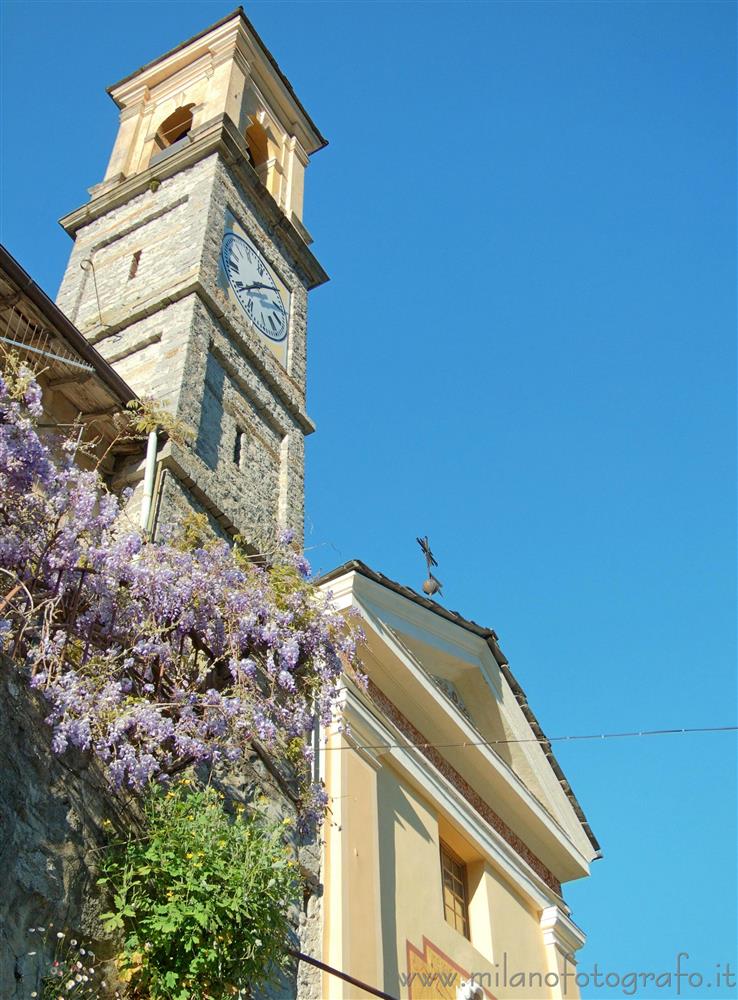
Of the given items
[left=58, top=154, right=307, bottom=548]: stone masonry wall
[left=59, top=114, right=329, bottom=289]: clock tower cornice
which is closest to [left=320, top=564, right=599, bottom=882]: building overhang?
[left=58, top=154, right=307, bottom=548]: stone masonry wall

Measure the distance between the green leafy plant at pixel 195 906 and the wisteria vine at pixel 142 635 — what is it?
48cm

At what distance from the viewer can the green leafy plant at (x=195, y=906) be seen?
601cm

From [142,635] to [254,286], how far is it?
341 inches

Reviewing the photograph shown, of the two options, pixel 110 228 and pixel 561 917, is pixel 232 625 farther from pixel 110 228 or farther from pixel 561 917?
pixel 110 228

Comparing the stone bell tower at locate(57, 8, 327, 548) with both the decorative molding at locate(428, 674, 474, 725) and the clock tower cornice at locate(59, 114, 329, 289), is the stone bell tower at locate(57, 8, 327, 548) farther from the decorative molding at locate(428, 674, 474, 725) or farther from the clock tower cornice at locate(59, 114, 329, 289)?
the decorative molding at locate(428, 674, 474, 725)

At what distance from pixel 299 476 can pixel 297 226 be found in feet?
18.6

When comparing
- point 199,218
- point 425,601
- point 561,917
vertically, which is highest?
point 199,218

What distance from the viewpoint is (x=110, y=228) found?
16000 mm

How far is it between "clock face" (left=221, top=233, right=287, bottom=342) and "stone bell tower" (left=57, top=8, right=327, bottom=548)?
1.1 inches

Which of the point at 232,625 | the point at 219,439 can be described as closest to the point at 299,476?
the point at 219,439

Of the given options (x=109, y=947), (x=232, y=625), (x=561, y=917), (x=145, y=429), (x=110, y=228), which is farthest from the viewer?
(x=110, y=228)

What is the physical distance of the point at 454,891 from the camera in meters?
11.7

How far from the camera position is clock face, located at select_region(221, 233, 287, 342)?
14.7 meters

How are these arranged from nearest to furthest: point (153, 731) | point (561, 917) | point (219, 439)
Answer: point (153, 731)
point (219, 439)
point (561, 917)
